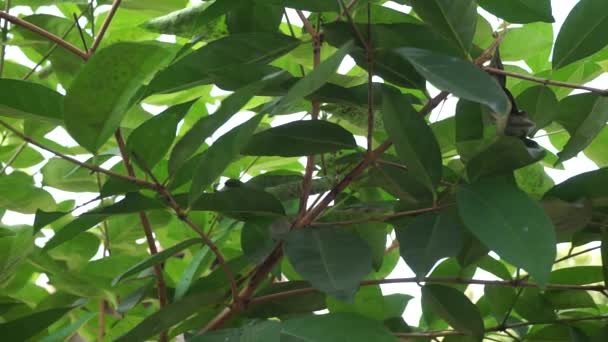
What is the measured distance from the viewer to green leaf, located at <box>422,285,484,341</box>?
0.64 m

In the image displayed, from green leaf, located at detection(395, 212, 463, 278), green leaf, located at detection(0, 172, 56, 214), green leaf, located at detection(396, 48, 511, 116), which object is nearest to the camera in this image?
green leaf, located at detection(396, 48, 511, 116)

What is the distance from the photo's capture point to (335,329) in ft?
1.63

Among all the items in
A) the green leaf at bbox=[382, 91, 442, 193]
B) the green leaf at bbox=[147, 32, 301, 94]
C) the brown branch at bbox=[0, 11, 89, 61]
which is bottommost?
the green leaf at bbox=[382, 91, 442, 193]

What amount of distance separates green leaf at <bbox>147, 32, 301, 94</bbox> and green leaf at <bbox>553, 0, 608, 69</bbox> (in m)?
0.18

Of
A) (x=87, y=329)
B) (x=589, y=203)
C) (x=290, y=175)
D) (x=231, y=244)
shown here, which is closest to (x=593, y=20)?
(x=589, y=203)

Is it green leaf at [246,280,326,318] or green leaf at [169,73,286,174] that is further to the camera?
green leaf at [246,280,326,318]

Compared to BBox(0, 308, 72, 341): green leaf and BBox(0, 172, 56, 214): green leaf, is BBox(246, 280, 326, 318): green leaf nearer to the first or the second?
BBox(0, 308, 72, 341): green leaf

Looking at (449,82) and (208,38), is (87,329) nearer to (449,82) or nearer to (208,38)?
(208,38)

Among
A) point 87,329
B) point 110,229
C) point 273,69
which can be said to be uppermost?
point 273,69

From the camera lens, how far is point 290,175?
695 mm

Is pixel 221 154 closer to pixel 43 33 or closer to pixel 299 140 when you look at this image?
pixel 299 140

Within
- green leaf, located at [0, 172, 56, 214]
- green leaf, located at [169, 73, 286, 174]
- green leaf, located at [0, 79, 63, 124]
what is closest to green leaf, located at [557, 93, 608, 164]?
green leaf, located at [169, 73, 286, 174]

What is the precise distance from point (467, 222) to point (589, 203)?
0.14 metres

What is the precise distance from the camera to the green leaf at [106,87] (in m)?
0.46
